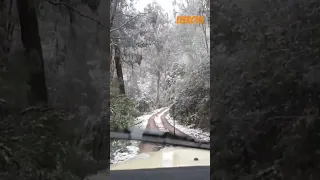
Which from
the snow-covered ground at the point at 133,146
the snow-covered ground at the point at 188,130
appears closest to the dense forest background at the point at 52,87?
the snow-covered ground at the point at 133,146

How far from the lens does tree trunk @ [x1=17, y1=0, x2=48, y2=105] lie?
7.02 feet

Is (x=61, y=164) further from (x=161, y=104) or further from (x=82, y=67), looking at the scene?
(x=161, y=104)

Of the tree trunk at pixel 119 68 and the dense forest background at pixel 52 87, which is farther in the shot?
the tree trunk at pixel 119 68

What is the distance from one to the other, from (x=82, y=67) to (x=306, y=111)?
5.65ft

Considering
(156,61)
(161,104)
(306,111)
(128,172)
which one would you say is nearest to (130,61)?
(156,61)

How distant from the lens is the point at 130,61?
10.6 ft

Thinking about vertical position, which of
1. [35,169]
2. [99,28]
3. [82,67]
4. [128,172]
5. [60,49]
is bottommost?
[128,172]

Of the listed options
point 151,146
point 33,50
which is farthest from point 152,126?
point 33,50

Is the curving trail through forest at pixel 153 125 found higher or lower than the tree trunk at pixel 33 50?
lower

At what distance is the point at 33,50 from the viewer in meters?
2.15

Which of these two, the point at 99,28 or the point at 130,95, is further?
the point at 130,95

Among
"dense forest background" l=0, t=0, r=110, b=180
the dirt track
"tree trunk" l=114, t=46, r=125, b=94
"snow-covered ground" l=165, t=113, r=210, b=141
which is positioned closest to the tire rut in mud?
the dirt track

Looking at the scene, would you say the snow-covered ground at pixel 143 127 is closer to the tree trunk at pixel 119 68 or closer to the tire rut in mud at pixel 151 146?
the tire rut in mud at pixel 151 146

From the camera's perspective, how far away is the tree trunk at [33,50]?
2.14 meters
